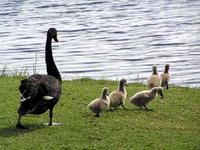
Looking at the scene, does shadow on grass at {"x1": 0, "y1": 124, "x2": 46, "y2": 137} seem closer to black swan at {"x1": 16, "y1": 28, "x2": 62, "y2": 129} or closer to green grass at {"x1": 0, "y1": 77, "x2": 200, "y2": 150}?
green grass at {"x1": 0, "y1": 77, "x2": 200, "y2": 150}

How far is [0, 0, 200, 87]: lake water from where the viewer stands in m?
24.5

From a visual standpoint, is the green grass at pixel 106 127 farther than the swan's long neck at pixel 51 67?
No

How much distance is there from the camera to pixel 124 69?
2438cm

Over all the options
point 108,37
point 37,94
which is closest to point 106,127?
point 37,94

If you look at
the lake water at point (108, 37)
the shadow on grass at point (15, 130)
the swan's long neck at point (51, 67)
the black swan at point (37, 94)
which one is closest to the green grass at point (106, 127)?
the shadow on grass at point (15, 130)

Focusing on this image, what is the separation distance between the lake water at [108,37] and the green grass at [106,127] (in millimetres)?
7237

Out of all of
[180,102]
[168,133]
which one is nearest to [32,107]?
[168,133]

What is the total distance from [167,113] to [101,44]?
2185 cm

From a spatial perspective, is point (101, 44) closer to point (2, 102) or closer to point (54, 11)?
point (2, 102)

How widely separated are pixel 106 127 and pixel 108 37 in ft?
88.8

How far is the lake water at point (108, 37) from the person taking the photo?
80.2 ft

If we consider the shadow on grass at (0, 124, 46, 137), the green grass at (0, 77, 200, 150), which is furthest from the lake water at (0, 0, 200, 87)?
the shadow on grass at (0, 124, 46, 137)

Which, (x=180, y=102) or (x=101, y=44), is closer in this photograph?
(x=180, y=102)

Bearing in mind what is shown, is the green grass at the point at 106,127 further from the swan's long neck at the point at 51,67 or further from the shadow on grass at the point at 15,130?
the swan's long neck at the point at 51,67
